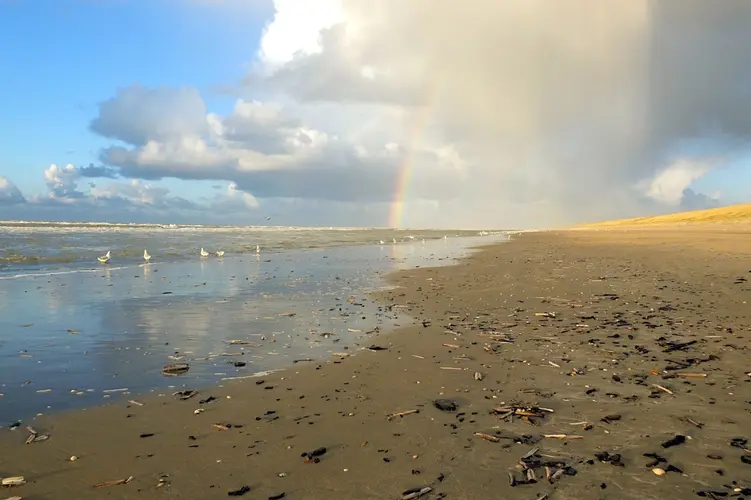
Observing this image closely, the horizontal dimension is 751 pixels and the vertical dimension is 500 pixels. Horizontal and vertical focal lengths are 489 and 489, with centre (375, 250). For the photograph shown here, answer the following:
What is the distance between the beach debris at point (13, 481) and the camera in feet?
16.8

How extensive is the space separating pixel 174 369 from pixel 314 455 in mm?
4678

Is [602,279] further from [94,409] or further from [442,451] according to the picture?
[94,409]

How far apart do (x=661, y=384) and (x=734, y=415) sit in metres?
1.38

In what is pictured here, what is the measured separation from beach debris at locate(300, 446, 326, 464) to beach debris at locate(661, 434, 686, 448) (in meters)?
3.97

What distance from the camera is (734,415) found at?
6.45 m

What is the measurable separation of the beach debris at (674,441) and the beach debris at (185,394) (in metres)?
6.66

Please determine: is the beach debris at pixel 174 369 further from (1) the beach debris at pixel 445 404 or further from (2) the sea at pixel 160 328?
(1) the beach debris at pixel 445 404

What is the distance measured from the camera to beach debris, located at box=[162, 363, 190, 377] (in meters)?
9.06

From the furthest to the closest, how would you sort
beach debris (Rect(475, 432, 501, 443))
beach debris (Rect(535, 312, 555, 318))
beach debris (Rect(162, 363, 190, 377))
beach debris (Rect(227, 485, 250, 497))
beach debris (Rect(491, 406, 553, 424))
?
beach debris (Rect(535, 312, 555, 318))
beach debris (Rect(162, 363, 190, 377))
beach debris (Rect(491, 406, 553, 424))
beach debris (Rect(475, 432, 501, 443))
beach debris (Rect(227, 485, 250, 497))

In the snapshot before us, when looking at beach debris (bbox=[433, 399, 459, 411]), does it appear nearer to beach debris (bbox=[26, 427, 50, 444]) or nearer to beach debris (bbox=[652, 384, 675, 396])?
beach debris (bbox=[652, 384, 675, 396])

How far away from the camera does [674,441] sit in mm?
5746

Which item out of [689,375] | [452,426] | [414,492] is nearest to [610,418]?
[452,426]

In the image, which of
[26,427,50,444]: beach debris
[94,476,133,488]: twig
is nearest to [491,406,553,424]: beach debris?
[94,476,133,488]: twig

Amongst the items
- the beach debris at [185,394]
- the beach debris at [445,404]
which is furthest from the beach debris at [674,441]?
the beach debris at [185,394]
